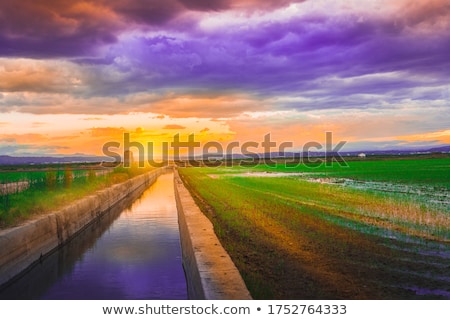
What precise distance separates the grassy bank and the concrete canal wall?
13.3ft

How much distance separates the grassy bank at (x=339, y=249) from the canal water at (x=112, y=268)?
134cm

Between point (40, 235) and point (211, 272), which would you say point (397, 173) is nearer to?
point (40, 235)

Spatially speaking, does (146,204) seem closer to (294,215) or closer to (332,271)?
(294,215)

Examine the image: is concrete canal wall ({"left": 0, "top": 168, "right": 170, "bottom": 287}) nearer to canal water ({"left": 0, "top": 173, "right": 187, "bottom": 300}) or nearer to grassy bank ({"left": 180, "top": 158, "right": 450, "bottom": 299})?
canal water ({"left": 0, "top": 173, "right": 187, "bottom": 300})

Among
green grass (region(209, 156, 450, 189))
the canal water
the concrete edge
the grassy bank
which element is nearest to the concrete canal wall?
the canal water

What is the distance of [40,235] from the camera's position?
1122cm

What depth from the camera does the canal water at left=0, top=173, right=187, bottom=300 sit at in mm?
8727

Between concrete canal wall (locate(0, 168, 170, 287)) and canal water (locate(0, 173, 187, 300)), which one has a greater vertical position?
concrete canal wall (locate(0, 168, 170, 287))

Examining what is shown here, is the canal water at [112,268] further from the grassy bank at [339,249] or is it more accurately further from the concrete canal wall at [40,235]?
the grassy bank at [339,249]

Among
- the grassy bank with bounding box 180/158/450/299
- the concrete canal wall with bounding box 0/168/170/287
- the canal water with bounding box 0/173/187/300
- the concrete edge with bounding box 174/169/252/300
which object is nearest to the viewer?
the concrete edge with bounding box 174/169/252/300

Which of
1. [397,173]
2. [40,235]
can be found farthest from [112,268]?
[397,173]

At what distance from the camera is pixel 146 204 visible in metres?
24.6
